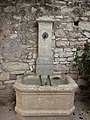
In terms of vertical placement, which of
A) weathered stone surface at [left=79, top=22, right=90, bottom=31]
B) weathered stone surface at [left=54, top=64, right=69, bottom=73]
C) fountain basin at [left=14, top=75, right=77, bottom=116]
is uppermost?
weathered stone surface at [left=79, top=22, right=90, bottom=31]

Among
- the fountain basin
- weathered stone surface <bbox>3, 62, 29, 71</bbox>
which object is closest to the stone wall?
weathered stone surface <bbox>3, 62, 29, 71</bbox>

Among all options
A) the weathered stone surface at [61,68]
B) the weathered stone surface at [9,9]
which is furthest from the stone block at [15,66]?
the weathered stone surface at [9,9]

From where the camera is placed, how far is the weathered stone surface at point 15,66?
13.1 ft

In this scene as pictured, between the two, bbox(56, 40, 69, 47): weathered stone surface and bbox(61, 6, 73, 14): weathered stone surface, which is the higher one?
bbox(61, 6, 73, 14): weathered stone surface

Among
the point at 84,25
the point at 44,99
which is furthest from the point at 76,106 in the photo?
the point at 84,25

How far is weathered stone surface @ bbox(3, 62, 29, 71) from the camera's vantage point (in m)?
3.98

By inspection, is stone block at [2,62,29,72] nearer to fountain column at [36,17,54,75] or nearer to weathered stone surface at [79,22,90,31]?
fountain column at [36,17,54,75]

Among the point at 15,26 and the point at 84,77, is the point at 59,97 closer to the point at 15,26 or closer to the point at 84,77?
the point at 84,77

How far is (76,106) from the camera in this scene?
13.1 ft

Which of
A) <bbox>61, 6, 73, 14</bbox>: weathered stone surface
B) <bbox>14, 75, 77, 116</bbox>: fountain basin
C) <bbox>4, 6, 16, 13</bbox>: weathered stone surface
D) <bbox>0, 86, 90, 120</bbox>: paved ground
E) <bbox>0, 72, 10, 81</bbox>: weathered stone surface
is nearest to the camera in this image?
<bbox>14, 75, 77, 116</bbox>: fountain basin

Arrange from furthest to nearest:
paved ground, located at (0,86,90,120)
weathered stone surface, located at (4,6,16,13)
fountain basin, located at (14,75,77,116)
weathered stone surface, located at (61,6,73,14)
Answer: weathered stone surface, located at (61,6,73,14), weathered stone surface, located at (4,6,16,13), paved ground, located at (0,86,90,120), fountain basin, located at (14,75,77,116)

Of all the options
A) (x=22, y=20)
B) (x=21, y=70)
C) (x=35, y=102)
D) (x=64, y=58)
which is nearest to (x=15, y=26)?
(x=22, y=20)

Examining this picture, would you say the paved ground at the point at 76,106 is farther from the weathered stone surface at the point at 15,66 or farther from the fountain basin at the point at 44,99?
the weathered stone surface at the point at 15,66

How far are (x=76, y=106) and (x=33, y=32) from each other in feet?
5.03
